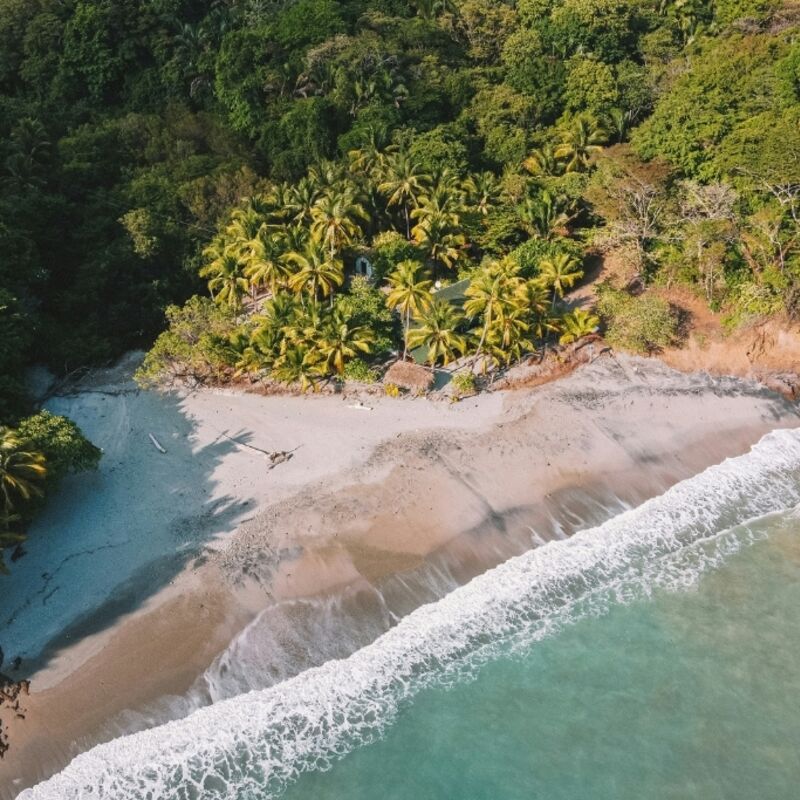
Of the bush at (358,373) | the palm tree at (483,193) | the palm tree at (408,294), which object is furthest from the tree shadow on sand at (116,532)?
the palm tree at (483,193)

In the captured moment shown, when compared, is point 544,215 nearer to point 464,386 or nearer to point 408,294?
point 408,294

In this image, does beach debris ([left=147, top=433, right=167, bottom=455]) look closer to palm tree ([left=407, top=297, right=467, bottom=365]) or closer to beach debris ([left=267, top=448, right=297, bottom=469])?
beach debris ([left=267, top=448, right=297, bottom=469])

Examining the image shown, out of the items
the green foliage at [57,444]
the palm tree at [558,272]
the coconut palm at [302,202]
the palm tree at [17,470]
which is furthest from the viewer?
the coconut palm at [302,202]

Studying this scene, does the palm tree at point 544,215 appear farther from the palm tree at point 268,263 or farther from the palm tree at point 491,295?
the palm tree at point 268,263

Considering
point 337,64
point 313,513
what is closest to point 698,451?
point 313,513

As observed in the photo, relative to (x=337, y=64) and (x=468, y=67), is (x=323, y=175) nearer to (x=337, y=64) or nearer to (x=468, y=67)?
(x=337, y=64)

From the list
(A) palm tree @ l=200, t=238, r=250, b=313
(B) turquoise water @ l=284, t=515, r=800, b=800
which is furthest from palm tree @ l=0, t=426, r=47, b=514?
(A) palm tree @ l=200, t=238, r=250, b=313

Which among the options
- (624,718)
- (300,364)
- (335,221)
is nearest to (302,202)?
(335,221)
